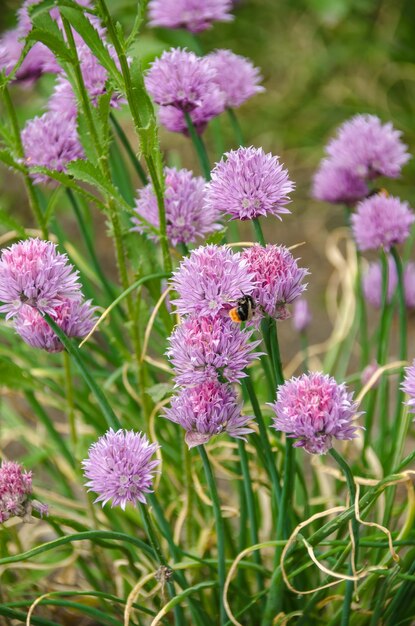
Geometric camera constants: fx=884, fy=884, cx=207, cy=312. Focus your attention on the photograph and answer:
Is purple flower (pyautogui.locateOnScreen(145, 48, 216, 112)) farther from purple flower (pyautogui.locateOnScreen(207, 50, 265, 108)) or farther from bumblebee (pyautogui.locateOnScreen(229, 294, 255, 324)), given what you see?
bumblebee (pyautogui.locateOnScreen(229, 294, 255, 324))

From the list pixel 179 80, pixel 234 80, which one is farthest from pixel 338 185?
pixel 179 80

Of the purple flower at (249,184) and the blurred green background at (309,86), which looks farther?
the blurred green background at (309,86)

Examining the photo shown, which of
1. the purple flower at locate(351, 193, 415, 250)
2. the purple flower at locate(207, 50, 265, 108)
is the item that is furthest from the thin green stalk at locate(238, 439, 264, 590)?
the purple flower at locate(207, 50, 265, 108)

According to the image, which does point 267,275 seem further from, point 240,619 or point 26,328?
point 240,619

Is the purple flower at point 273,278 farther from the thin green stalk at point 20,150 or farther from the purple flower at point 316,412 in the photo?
the thin green stalk at point 20,150

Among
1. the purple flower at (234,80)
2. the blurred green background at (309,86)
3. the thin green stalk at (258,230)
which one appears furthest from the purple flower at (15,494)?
the blurred green background at (309,86)

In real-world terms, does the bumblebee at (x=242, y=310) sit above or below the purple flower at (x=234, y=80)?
below

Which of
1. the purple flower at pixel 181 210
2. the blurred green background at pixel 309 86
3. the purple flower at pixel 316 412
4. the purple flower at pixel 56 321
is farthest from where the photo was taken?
the blurred green background at pixel 309 86

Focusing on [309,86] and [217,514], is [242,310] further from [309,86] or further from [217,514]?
[309,86]
